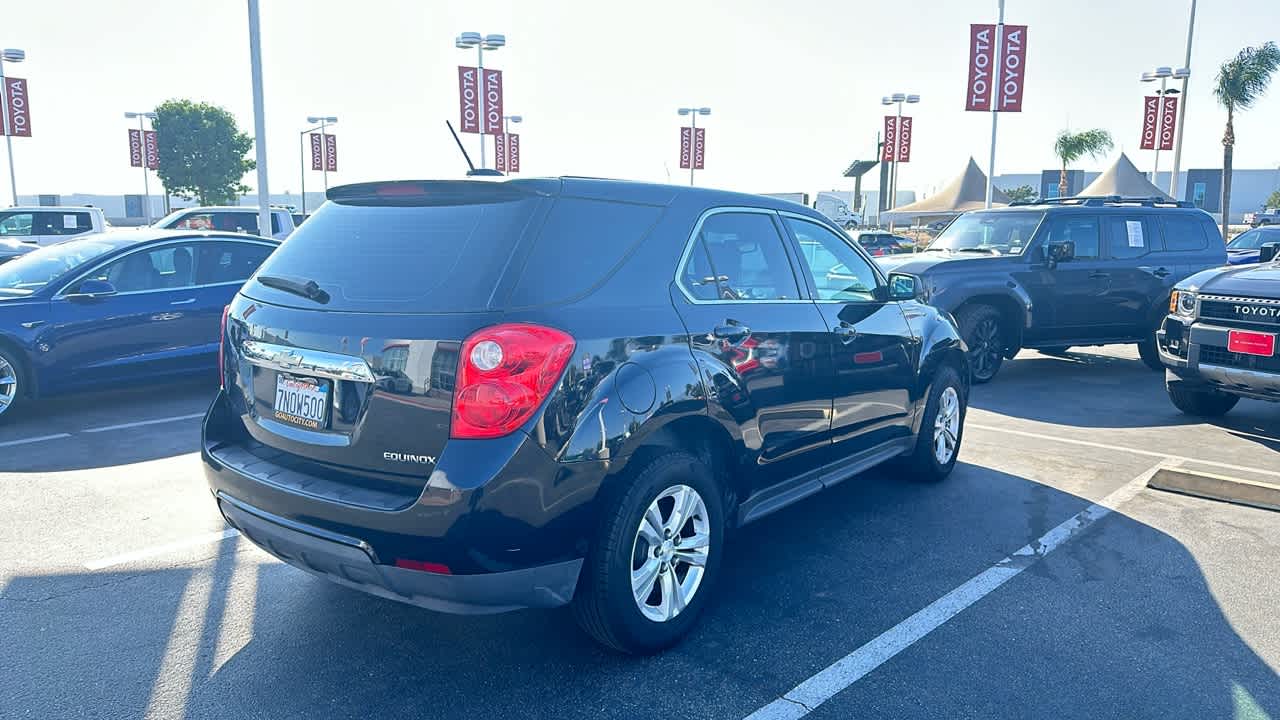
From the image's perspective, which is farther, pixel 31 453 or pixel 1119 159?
pixel 1119 159

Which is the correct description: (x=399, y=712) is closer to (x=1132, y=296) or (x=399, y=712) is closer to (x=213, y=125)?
(x=1132, y=296)

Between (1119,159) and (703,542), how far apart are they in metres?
57.0

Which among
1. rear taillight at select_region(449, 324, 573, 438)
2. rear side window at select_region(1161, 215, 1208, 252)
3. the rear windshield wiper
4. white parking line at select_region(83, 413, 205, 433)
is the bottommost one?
white parking line at select_region(83, 413, 205, 433)

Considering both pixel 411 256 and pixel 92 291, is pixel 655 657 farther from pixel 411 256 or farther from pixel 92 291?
pixel 92 291

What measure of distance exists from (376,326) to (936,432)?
3813 mm

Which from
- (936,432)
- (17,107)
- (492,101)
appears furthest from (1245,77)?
(17,107)

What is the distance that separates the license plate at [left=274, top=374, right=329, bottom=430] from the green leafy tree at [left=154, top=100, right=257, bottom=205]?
6674cm

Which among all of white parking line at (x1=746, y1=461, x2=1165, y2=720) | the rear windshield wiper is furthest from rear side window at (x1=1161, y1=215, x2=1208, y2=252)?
the rear windshield wiper

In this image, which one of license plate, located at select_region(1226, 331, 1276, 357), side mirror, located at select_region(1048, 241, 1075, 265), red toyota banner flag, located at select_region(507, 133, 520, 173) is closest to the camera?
license plate, located at select_region(1226, 331, 1276, 357)

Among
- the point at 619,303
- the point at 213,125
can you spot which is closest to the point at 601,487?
the point at 619,303

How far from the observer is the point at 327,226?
3.64 metres

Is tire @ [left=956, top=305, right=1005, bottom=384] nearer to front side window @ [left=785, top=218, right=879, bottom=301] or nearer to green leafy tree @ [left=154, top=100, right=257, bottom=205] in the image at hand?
front side window @ [left=785, top=218, right=879, bottom=301]

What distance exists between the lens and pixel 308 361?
3.18 meters

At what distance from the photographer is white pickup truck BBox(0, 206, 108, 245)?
17.2m
